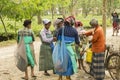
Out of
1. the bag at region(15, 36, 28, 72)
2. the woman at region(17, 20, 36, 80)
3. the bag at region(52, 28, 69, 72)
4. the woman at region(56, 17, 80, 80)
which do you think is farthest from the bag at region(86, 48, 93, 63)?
the bag at region(15, 36, 28, 72)

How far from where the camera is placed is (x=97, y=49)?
8.95m

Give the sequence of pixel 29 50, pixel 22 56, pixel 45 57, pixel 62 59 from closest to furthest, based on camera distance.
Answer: pixel 62 59
pixel 22 56
pixel 29 50
pixel 45 57

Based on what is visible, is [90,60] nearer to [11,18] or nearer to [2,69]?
[2,69]

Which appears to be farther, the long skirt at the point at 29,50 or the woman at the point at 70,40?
the long skirt at the point at 29,50

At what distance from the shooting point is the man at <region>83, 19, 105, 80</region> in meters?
8.88

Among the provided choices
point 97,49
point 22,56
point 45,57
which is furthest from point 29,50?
point 97,49

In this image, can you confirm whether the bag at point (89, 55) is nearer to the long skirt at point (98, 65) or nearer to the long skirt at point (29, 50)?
the long skirt at point (98, 65)

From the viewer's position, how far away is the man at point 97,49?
349 inches

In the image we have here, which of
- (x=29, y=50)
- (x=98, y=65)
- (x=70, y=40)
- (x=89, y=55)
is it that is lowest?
(x=98, y=65)

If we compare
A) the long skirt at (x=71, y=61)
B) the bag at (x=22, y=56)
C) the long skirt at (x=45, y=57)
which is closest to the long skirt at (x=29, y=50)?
the bag at (x=22, y=56)

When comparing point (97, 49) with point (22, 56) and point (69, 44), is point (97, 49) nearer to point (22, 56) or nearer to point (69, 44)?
point (69, 44)

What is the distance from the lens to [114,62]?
9.38 m

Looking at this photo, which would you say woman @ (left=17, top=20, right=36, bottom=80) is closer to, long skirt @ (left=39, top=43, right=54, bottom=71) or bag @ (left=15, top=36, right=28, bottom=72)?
bag @ (left=15, top=36, right=28, bottom=72)

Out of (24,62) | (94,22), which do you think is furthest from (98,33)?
(24,62)
